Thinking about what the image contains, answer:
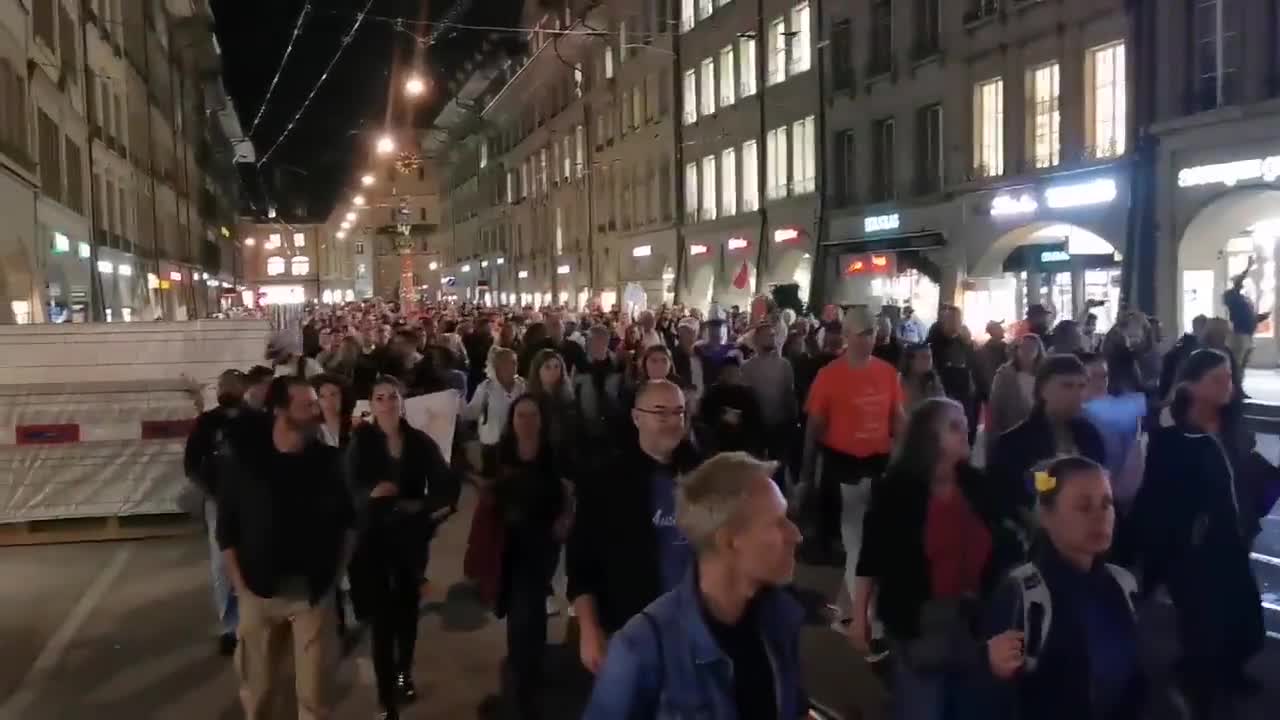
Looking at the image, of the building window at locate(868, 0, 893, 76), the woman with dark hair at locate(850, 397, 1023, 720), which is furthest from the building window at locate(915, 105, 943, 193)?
the woman with dark hair at locate(850, 397, 1023, 720)

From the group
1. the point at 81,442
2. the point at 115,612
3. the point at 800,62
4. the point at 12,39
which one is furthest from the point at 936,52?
the point at 115,612

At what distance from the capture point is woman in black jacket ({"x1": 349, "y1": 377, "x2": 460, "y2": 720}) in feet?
21.6

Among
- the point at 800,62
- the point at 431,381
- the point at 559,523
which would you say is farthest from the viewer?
the point at 800,62

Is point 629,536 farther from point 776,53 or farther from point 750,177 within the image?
point 750,177

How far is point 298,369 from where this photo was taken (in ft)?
38.0

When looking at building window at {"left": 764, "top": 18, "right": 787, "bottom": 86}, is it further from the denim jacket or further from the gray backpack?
the denim jacket

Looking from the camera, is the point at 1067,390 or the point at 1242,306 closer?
the point at 1067,390

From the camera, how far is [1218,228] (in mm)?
21359

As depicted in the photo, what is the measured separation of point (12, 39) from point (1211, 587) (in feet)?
78.6

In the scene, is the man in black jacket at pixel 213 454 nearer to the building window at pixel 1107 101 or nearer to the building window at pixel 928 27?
the building window at pixel 1107 101

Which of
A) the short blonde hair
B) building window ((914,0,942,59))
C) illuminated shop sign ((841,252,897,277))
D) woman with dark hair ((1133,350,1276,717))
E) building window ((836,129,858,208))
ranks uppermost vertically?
building window ((914,0,942,59))

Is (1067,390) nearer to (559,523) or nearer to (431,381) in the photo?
(559,523)

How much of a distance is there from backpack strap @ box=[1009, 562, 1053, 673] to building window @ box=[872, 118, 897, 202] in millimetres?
27168

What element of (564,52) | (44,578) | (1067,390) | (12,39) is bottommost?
(44,578)
